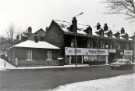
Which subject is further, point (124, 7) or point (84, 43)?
point (124, 7)

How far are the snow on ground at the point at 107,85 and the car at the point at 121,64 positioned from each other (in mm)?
110

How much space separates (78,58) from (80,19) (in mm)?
356

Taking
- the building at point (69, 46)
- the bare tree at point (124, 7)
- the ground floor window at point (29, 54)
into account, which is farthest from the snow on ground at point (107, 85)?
the bare tree at point (124, 7)

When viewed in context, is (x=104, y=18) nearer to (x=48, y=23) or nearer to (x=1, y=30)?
(x=48, y=23)

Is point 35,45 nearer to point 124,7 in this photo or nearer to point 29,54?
point 29,54

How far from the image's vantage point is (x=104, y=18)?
171cm

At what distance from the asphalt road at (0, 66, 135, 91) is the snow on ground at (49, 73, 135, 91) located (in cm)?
4

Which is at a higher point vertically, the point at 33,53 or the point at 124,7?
the point at 124,7

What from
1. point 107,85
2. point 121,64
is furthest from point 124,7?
point 107,85

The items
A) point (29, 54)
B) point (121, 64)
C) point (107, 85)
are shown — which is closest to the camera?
point (29, 54)

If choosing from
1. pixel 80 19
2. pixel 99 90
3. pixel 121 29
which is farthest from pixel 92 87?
pixel 121 29

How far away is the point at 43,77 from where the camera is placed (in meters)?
1.28

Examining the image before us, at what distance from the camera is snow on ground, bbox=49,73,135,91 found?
4.60 feet

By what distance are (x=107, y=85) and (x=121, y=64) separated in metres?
0.33
